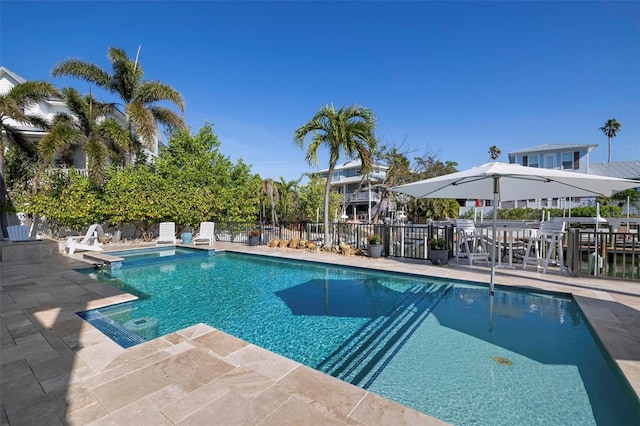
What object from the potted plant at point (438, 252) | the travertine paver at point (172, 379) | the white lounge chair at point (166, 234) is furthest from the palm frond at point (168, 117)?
the potted plant at point (438, 252)

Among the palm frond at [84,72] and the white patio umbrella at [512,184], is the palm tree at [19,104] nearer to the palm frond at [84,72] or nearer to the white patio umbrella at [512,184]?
the palm frond at [84,72]

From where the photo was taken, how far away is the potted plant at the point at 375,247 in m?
9.39

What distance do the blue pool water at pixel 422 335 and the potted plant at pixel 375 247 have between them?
1918 mm

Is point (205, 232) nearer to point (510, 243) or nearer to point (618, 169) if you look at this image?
point (510, 243)

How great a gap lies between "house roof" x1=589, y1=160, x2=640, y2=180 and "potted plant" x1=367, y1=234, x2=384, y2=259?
31.6m

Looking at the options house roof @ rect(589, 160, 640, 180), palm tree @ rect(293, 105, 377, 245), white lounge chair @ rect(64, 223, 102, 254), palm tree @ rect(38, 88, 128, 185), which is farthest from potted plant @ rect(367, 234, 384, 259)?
house roof @ rect(589, 160, 640, 180)

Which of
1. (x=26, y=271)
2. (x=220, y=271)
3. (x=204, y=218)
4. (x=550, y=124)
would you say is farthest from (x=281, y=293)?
(x=550, y=124)

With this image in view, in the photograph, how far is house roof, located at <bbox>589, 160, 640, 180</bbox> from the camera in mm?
28562

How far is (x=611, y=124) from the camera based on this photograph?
140ft

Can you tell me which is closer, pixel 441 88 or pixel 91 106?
pixel 91 106

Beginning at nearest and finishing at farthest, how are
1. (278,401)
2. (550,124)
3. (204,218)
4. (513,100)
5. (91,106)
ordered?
(278,401) → (91,106) → (204,218) → (513,100) → (550,124)

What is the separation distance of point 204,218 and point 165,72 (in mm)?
8094

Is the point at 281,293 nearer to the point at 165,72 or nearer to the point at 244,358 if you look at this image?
the point at 244,358

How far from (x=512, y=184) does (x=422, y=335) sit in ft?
13.7
